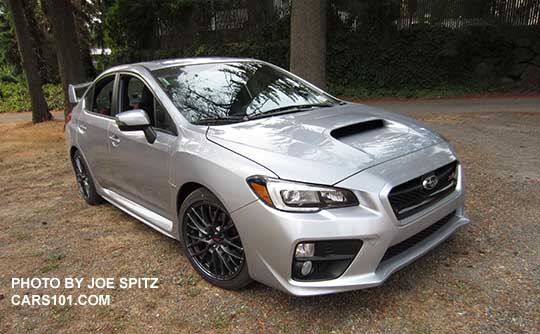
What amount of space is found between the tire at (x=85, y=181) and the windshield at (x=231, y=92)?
182 cm

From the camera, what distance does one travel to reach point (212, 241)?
3031 mm

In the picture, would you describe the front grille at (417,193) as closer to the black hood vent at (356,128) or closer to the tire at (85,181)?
the black hood vent at (356,128)

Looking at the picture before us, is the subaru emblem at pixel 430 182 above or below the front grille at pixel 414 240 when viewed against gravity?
above

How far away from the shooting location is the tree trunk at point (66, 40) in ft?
30.4

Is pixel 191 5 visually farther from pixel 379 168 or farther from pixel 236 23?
pixel 379 168

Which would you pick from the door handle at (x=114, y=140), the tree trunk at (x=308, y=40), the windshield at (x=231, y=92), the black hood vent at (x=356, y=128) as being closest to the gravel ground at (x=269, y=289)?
the door handle at (x=114, y=140)

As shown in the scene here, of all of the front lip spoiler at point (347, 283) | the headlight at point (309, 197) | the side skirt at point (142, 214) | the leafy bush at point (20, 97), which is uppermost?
the headlight at point (309, 197)

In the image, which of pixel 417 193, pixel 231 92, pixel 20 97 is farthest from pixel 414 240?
pixel 20 97

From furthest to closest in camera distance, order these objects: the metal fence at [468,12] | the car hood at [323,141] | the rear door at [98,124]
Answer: the metal fence at [468,12] → the rear door at [98,124] → the car hood at [323,141]

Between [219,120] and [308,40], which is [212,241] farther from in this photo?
[308,40]

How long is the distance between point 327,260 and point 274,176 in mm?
593

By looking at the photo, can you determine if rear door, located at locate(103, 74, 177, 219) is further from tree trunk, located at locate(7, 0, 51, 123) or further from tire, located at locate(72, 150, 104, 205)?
tree trunk, located at locate(7, 0, 51, 123)

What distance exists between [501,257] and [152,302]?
8.71ft

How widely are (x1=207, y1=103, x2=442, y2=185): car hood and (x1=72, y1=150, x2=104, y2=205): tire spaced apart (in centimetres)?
248
